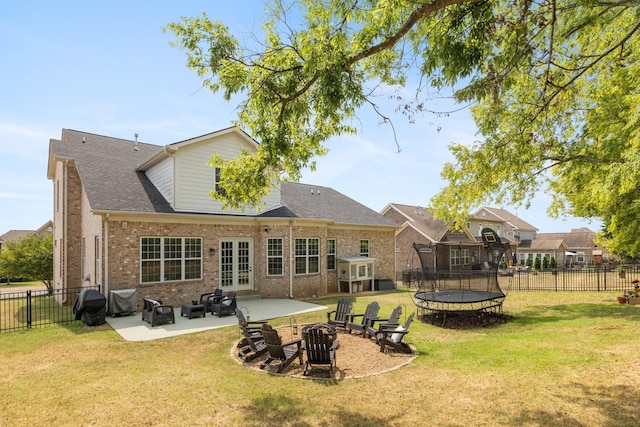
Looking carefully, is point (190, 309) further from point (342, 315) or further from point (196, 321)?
point (342, 315)

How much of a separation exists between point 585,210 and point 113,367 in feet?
61.0

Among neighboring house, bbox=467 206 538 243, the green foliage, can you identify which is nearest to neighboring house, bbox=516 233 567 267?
neighboring house, bbox=467 206 538 243

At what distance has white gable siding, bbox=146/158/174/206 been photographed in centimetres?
1522

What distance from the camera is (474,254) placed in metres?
35.1

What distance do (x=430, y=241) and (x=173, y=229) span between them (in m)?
21.7

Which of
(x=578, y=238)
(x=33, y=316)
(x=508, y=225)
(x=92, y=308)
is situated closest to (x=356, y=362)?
(x=92, y=308)

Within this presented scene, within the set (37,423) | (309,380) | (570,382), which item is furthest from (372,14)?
(37,423)

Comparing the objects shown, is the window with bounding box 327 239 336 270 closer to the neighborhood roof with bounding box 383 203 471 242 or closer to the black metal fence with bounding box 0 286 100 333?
the black metal fence with bounding box 0 286 100 333

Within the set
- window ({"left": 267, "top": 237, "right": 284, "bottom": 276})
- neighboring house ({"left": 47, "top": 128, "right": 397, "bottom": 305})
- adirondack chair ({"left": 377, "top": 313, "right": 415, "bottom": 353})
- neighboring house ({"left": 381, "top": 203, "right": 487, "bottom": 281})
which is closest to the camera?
adirondack chair ({"left": 377, "top": 313, "right": 415, "bottom": 353})

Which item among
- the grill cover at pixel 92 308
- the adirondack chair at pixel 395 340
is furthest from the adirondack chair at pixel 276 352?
the grill cover at pixel 92 308

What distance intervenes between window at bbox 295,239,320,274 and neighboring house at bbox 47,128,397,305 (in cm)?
5

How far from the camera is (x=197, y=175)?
15.8 metres

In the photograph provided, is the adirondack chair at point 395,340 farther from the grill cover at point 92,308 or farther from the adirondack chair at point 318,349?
the grill cover at point 92,308

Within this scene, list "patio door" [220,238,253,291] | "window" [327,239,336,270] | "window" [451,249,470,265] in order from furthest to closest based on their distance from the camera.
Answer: "window" [451,249,470,265] → "window" [327,239,336,270] → "patio door" [220,238,253,291]
